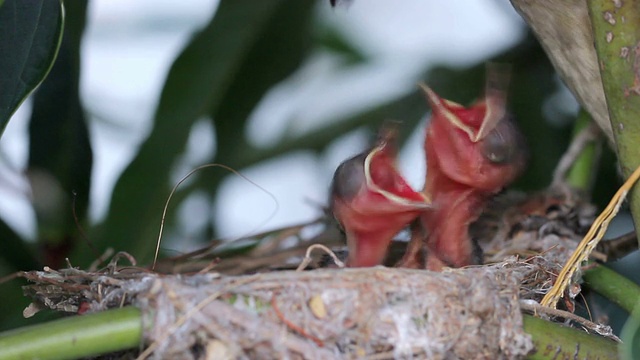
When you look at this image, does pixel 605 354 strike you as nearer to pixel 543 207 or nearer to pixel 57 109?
pixel 543 207

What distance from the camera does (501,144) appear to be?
3.86ft

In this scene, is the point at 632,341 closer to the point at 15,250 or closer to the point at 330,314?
the point at 330,314

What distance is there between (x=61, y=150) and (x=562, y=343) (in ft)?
3.43

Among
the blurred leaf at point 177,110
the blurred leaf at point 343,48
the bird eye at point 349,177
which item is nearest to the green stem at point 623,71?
the bird eye at point 349,177

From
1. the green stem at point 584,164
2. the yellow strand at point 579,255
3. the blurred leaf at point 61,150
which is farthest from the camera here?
the blurred leaf at point 61,150

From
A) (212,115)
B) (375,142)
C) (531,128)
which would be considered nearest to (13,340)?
(375,142)

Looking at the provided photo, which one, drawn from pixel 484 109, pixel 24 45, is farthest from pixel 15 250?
pixel 484 109

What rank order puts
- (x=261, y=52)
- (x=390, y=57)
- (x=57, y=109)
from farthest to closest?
(x=390, y=57) < (x=261, y=52) < (x=57, y=109)

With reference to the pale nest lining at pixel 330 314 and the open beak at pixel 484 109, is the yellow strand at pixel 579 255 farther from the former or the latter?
the open beak at pixel 484 109

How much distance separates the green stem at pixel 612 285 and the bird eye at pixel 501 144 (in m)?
0.22

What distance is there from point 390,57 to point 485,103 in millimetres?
1298

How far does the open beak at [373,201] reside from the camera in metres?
1.17

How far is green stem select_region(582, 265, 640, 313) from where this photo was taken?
1274 mm

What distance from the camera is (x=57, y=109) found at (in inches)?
66.6
